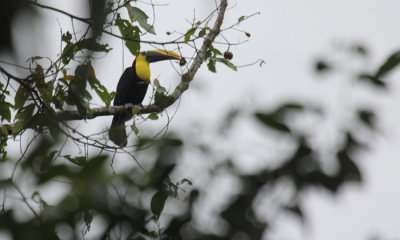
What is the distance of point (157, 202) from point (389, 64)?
1.46 ft

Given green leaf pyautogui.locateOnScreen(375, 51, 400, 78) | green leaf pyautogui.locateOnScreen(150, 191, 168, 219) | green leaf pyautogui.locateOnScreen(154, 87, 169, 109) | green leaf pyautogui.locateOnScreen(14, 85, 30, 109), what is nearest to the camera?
green leaf pyautogui.locateOnScreen(375, 51, 400, 78)

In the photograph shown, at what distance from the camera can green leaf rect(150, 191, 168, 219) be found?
79 centimetres

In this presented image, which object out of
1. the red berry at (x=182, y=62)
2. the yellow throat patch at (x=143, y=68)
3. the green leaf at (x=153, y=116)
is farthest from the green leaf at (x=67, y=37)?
the yellow throat patch at (x=143, y=68)

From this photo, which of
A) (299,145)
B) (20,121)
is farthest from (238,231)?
(20,121)

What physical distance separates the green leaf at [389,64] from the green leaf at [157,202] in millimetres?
417

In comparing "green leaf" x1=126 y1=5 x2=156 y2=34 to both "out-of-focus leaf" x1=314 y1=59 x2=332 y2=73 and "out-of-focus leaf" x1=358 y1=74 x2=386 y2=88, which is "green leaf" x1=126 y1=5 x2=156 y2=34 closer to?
"out-of-focus leaf" x1=314 y1=59 x2=332 y2=73

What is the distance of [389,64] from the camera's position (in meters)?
0.66

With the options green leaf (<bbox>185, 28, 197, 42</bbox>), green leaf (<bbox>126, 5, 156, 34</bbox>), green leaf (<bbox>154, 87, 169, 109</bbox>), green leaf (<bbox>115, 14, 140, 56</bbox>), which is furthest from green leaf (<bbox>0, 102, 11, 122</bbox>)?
green leaf (<bbox>185, 28, 197, 42</bbox>)

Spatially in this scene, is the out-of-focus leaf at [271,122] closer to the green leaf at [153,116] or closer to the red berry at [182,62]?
the green leaf at [153,116]

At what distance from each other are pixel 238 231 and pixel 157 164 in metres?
0.22

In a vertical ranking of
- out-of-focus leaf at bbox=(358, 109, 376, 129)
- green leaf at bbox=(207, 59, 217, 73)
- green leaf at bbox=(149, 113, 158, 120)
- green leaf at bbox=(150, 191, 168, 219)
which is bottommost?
green leaf at bbox=(207, 59, 217, 73)

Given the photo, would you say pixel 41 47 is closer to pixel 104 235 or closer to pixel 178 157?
pixel 104 235

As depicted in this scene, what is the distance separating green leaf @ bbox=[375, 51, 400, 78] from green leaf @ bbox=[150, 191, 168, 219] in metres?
0.42

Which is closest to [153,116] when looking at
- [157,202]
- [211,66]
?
[211,66]
